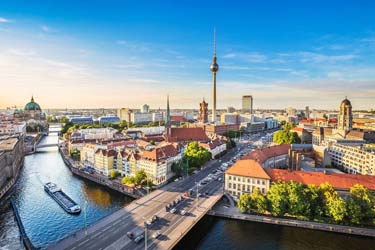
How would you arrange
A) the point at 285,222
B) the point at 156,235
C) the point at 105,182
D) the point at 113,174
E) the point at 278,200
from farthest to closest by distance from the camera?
the point at 113,174
the point at 105,182
the point at 278,200
the point at 285,222
the point at 156,235

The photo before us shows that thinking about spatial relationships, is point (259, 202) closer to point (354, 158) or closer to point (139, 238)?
point (139, 238)

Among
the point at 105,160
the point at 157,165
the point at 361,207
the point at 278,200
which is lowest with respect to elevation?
the point at 361,207

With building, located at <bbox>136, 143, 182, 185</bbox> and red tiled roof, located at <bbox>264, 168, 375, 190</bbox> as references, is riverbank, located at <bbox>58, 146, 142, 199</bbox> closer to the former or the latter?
building, located at <bbox>136, 143, 182, 185</bbox>

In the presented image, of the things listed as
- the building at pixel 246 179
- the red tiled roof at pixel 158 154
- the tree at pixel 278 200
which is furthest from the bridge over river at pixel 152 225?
the tree at pixel 278 200

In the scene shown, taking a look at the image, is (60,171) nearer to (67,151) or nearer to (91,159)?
(91,159)

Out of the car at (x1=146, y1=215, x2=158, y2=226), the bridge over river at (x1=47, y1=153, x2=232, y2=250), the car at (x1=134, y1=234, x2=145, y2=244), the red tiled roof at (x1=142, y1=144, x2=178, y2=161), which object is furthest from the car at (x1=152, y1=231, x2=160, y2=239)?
the red tiled roof at (x1=142, y1=144, x2=178, y2=161)

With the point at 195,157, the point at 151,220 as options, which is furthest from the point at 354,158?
the point at 151,220

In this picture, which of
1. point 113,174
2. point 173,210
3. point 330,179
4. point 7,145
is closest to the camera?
point 173,210

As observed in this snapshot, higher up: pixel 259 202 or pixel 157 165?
pixel 157 165

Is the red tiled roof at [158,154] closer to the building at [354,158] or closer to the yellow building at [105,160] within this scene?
the yellow building at [105,160]
